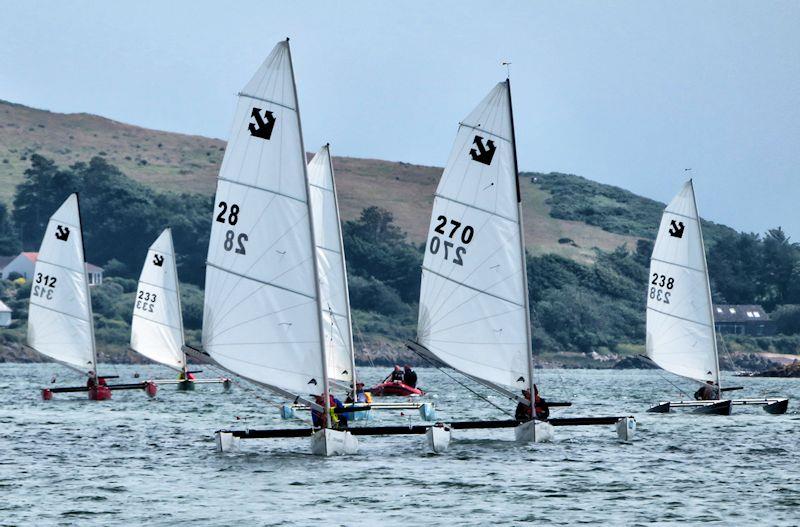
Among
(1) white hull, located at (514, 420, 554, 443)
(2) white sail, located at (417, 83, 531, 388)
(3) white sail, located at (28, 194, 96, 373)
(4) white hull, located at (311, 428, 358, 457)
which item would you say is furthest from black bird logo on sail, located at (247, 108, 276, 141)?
(3) white sail, located at (28, 194, 96, 373)

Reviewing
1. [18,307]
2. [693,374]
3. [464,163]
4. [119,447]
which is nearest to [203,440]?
[119,447]

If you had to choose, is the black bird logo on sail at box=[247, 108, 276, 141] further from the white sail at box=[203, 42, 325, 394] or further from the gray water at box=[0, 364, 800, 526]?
the gray water at box=[0, 364, 800, 526]

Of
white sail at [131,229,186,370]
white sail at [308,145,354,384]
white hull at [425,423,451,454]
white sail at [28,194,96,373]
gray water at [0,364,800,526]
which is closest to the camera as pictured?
Result: gray water at [0,364,800,526]

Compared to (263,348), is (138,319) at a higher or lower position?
higher

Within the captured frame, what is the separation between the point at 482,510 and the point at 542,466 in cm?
760

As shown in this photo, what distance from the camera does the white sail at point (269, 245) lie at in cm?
3653

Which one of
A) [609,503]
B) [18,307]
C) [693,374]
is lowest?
[609,503]

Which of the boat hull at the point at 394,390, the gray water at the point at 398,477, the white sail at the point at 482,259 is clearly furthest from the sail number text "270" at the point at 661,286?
the white sail at the point at 482,259

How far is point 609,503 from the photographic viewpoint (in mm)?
31953

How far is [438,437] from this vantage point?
40188mm

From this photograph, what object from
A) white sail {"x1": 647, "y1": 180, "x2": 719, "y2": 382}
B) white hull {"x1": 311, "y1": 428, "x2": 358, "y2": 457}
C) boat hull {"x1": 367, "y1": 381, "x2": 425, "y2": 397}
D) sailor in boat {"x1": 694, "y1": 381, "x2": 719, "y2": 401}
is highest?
white sail {"x1": 647, "y1": 180, "x2": 719, "y2": 382}

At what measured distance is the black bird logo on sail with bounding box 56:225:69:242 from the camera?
65.1m

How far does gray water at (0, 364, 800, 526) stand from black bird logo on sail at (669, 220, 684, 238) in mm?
9725

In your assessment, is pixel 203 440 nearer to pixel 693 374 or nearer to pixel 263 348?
pixel 263 348
